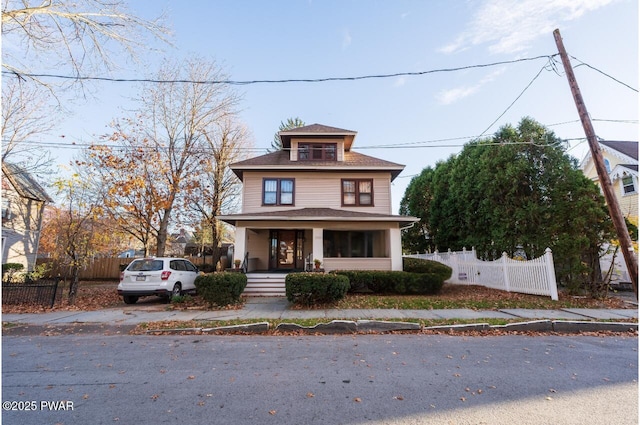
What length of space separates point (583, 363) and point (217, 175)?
20.7 m

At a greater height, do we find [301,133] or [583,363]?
[301,133]

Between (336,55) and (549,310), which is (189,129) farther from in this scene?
(549,310)

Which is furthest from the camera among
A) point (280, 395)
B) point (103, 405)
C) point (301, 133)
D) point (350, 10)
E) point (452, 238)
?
point (452, 238)

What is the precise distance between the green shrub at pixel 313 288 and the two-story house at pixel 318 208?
13.4 feet

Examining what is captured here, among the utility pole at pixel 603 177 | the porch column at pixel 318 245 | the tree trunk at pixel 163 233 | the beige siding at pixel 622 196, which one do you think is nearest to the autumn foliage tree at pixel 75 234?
the tree trunk at pixel 163 233

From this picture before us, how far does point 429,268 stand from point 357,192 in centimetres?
529

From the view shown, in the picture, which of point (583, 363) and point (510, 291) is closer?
point (583, 363)

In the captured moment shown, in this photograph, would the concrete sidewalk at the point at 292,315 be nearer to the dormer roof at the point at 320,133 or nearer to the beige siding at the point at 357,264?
the beige siding at the point at 357,264

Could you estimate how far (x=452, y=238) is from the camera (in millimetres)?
18656


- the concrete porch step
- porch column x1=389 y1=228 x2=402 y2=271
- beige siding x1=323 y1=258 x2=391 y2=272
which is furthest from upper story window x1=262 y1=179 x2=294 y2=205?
porch column x1=389 y1=228 x2=402 y2=271

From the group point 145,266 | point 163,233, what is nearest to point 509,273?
point 145,266

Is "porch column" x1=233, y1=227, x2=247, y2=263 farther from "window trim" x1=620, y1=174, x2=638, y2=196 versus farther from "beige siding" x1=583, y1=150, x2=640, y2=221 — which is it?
"window trim" x1=620, y1=174, x2=638, y2=196

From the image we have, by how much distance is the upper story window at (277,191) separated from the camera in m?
15.2

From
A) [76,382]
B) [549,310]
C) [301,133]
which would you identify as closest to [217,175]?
[301,133]
